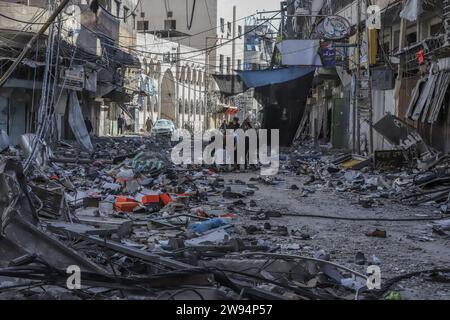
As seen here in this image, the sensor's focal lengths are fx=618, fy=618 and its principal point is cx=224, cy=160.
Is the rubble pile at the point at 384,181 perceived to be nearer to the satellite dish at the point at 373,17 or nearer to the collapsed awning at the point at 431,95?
the collapsed awning at the point at 431,95

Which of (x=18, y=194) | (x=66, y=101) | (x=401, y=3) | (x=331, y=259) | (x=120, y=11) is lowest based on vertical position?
(x=331, y=259)

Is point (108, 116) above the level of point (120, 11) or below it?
below

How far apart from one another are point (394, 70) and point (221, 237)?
578 inches

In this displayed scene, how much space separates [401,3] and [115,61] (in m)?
20.9

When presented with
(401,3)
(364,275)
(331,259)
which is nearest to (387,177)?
(401,3)

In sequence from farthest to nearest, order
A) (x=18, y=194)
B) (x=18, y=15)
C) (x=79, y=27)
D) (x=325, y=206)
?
(x=79, y=27) → (x=18, y=15) → (x=325, y=206) → (x=18, y=194)

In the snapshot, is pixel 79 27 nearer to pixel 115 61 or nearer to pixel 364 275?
pixel 115 61

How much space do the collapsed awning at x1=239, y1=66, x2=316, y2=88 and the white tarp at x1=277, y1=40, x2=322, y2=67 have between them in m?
0.84

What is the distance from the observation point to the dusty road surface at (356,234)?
6097 millimetres

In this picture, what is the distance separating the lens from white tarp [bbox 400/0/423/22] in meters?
16.4

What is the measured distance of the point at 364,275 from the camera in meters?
5.47

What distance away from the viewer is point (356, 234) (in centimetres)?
818

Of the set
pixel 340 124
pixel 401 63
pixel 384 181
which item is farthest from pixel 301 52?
pixel 384 181

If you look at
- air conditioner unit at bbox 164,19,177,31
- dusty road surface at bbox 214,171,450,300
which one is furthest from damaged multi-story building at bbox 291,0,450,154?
air conditioner unit at bbox 164,19,177,31
